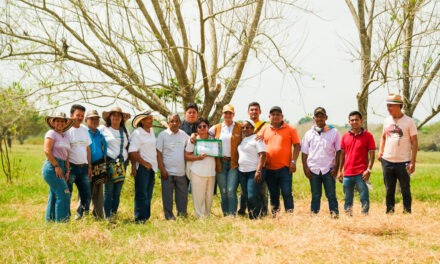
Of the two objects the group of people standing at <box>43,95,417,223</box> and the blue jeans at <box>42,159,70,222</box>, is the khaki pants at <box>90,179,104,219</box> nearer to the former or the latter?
the group of people standing at <box>43,95,417,223</box>

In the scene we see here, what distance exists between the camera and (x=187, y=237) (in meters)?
5.78

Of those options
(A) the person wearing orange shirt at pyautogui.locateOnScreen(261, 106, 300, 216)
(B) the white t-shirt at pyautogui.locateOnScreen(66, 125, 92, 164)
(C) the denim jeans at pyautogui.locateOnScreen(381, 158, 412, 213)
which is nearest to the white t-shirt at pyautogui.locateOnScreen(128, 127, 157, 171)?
(B) the white t-shirt at pyautogui.locateOnScreen(66, 125, 92, 164)

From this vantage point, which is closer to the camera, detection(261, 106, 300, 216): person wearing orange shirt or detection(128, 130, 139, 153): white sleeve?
detection(128, 130, 139, 153): white sleeve

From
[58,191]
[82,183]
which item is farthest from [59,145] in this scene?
[82,183]

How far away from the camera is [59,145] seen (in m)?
→ 6.69

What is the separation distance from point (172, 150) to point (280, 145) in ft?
5.06

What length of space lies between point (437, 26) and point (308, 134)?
4.39 metres

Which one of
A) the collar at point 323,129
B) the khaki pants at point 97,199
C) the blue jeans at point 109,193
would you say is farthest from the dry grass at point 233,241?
the collar at point 323,129

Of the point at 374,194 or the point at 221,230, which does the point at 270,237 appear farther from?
the point at 374,194

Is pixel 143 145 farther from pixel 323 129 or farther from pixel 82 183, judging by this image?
pixel 323 129

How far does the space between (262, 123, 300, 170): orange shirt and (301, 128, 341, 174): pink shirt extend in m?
0.26

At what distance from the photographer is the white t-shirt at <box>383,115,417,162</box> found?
7273mm

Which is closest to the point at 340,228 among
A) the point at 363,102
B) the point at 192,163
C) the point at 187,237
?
the point at 187,237

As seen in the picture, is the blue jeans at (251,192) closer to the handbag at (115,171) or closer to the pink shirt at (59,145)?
the handbag at (115,171)
